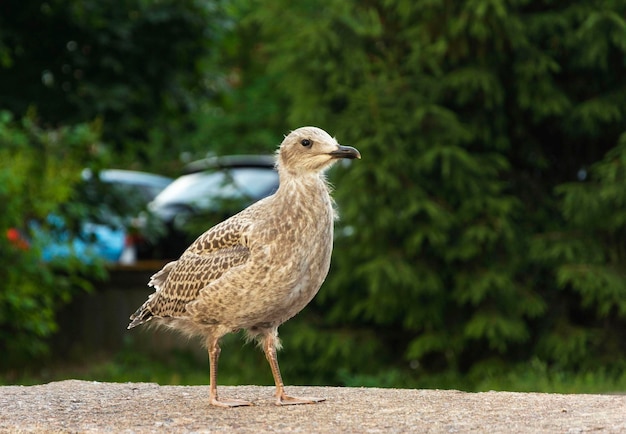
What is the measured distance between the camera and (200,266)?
6617mm

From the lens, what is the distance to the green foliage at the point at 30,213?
37.6ft

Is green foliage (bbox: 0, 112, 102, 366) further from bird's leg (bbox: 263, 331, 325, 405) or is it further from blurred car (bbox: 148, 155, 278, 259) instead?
bird's leg (bbox: 263, 331, 325, 405)

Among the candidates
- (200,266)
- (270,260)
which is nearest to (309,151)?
(270,260)

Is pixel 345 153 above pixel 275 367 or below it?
above

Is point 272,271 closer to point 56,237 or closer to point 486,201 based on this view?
point 486,201

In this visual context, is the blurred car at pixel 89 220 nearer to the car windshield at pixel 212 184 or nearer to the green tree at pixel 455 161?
the car windshield at pixel 212 184

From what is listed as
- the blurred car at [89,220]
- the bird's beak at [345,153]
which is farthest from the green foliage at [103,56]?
the bird's beak at [345,153]

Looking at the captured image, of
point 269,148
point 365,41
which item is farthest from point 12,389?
point 269,148

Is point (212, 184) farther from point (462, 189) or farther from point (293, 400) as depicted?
point (293, 400)

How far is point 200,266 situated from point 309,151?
36.4 inches

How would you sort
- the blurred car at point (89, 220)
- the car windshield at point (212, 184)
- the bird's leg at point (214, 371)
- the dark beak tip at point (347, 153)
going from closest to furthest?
the dark beak tip at point (347, 153), the bird's leg at point (214, 371), the blurred car at point (89, 220), the car windshield at point (212, 184)

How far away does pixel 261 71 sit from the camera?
22.9m

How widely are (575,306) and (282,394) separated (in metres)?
5.35

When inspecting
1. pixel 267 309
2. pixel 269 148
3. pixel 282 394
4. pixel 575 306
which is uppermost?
pixel 269 148
